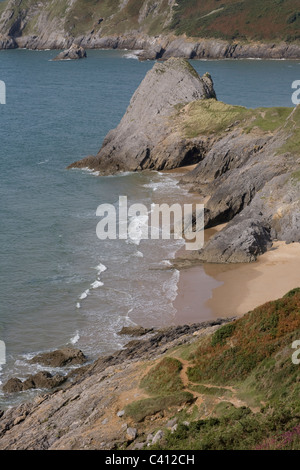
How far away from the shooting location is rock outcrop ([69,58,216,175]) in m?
66.4

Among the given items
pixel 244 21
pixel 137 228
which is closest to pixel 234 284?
pixel 137 228

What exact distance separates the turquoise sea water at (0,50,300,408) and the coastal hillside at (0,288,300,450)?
714 cm

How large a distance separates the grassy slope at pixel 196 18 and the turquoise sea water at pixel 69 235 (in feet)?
152

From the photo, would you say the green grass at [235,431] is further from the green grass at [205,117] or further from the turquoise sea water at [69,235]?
the green grass at [205,117]

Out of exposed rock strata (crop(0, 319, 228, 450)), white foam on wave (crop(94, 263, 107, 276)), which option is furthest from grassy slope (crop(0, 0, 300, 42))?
exposed rock strata (crop(0, 319, 228, 450))

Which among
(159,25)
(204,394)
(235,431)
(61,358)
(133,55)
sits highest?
(159,25)

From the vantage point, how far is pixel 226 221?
49688 millimetres

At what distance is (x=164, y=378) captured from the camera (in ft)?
76.3

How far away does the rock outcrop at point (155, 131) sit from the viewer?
218ft

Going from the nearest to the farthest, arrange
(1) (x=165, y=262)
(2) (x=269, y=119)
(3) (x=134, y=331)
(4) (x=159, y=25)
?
(3) (x=134, y=331) → (1) (x=165, y=262) → (2) (x=269, y=119) → (4) (x=159, y=25)

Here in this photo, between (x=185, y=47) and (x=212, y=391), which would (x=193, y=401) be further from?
(x=185, y=47)

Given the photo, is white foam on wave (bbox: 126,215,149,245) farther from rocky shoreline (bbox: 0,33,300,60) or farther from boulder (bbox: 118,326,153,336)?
rocky shoreline (bbox: 0,33,300,60)

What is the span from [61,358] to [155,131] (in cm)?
3942
